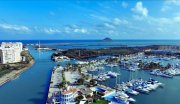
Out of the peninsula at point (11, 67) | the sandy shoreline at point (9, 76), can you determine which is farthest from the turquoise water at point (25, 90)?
the peninsula at point (11, 67)

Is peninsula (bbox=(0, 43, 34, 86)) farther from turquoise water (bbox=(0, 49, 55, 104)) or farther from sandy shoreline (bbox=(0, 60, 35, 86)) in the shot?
turquoise water (bbox=(0, 49, 55, 104))

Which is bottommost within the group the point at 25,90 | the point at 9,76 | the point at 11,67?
the point at 25,90

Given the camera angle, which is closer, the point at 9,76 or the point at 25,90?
the point at 25,90

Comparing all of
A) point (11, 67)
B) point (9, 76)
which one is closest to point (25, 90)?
point (9, 76)

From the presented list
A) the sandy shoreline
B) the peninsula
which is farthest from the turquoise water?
the peninsula

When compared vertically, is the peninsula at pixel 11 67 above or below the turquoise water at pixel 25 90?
above

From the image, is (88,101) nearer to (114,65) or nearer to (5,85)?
(5,85)

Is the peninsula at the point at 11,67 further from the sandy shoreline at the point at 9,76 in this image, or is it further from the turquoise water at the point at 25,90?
the turquoise water at the point at 25,90

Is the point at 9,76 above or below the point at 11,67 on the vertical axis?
below

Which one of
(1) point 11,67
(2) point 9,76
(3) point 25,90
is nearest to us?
(3) point 25,90

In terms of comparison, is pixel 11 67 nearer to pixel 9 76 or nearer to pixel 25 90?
pixel 9 76

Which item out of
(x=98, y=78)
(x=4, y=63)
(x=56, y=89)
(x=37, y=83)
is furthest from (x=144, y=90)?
(x=4, y=63)

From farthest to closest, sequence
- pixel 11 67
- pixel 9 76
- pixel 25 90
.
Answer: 1. pixel 11 67
2. pixel 9 76
3. pixel 25 90
